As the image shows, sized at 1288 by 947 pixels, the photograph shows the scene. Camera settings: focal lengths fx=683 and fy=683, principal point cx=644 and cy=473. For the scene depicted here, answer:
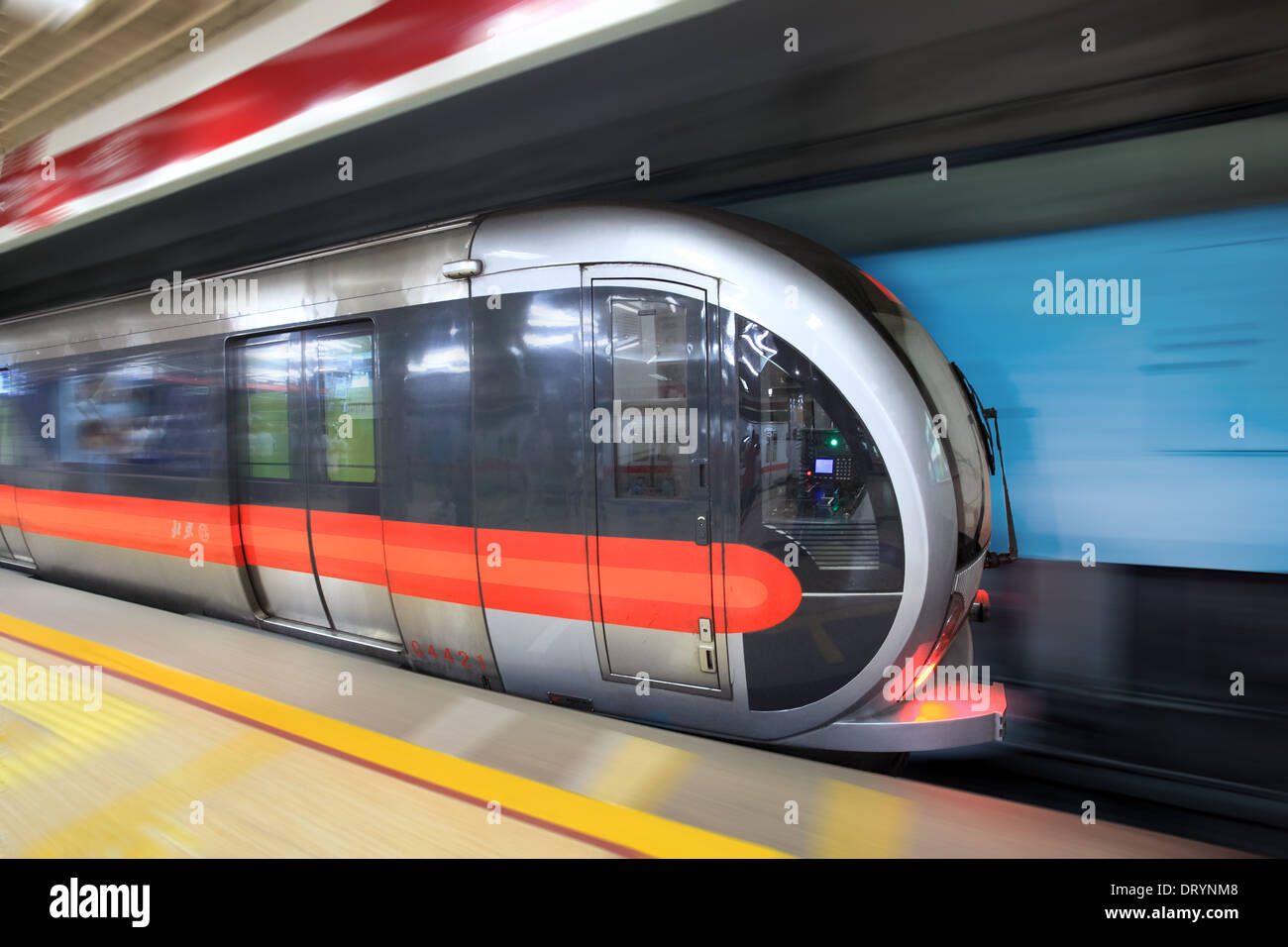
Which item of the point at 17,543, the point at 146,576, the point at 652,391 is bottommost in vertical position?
the point at 146,576

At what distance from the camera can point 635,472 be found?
9.67ft

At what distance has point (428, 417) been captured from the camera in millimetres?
3492

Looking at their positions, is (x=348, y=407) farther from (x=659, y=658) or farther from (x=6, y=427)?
(x=6, y=427)

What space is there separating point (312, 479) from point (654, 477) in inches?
90.7

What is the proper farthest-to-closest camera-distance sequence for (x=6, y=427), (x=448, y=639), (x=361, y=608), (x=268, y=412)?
(x=6, y=427)
(x=268, y=412)
(x=361, y=608)
(x=448, y=639)

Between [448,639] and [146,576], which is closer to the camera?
[448,639]

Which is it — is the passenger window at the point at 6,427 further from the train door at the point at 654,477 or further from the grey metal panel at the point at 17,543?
the train door at the point at 654,477

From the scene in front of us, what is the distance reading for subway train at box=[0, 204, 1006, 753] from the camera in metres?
2.68

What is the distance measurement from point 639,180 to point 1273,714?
18.0 feet

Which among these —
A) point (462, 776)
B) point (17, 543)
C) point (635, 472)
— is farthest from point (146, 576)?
point (635, 472)

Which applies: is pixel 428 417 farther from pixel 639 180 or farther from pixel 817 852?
pixel 639 180

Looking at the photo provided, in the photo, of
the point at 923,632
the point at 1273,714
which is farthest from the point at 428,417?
the point at 1273,714

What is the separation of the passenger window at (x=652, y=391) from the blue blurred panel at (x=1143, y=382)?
3719mm
